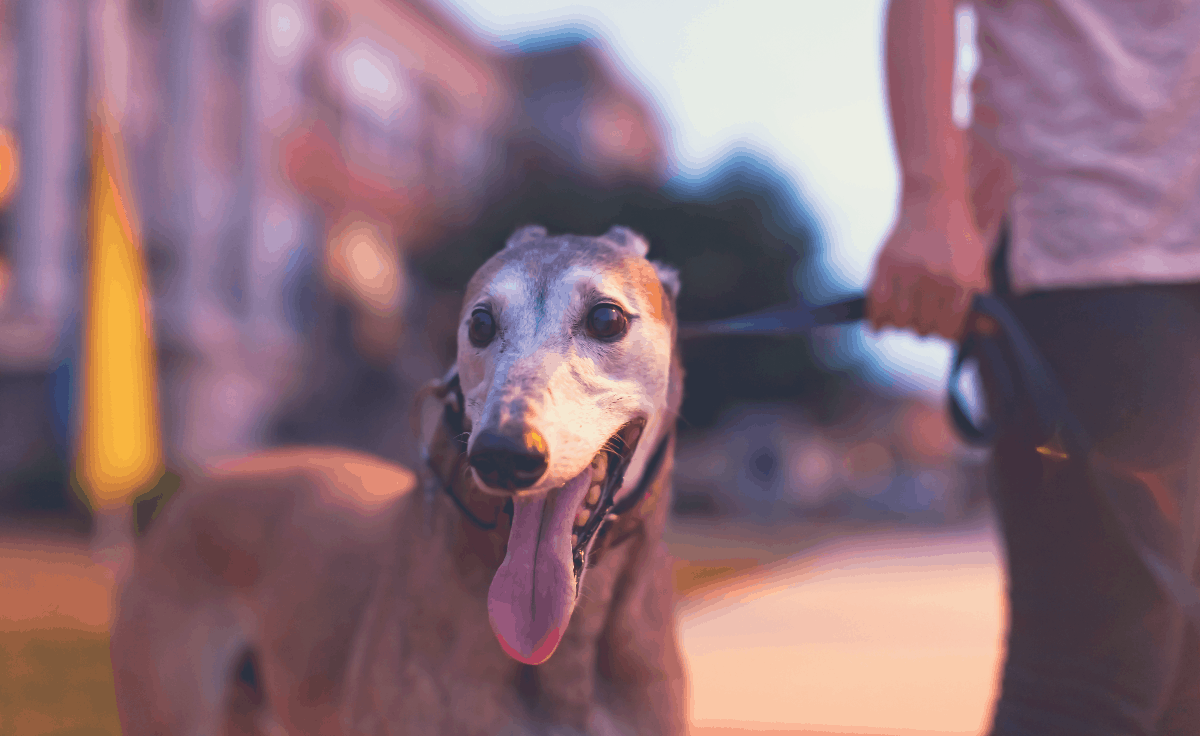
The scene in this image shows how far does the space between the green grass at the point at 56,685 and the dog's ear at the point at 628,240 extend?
3361 mm

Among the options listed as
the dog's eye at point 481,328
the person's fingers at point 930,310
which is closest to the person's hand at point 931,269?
the person's fingers at point 930,310

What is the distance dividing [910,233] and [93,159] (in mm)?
8888

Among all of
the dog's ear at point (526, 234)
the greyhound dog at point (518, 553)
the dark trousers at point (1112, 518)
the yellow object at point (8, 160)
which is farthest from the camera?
the yellow object at point (8, 160)

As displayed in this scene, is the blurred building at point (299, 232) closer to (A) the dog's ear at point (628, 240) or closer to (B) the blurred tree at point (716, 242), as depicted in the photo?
(B) the blurred tree at point (716, 242)

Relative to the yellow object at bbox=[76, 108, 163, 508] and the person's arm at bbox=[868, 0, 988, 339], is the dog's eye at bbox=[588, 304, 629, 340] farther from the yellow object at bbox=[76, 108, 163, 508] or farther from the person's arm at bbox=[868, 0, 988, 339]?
the yellow object at bbox=[76, 108, 163, 508]

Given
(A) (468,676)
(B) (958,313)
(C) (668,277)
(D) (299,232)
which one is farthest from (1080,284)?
(D) (299,232)

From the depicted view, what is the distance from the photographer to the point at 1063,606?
1491 mm

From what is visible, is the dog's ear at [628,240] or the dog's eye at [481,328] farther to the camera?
the dog's ear at [628,240]

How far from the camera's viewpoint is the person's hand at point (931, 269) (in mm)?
1535

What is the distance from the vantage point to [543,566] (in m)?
1.26

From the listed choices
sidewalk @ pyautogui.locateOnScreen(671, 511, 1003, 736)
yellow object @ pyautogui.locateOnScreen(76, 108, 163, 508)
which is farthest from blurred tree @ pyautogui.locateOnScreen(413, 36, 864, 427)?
yellow object @ pyautogui.locateOnScreen(76, 108, 163, 508)

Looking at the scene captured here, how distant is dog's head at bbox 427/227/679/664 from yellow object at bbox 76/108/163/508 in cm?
699

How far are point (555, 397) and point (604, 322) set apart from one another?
0.68 ft

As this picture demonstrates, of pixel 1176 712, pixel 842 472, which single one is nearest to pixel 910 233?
pixel 1176 712
